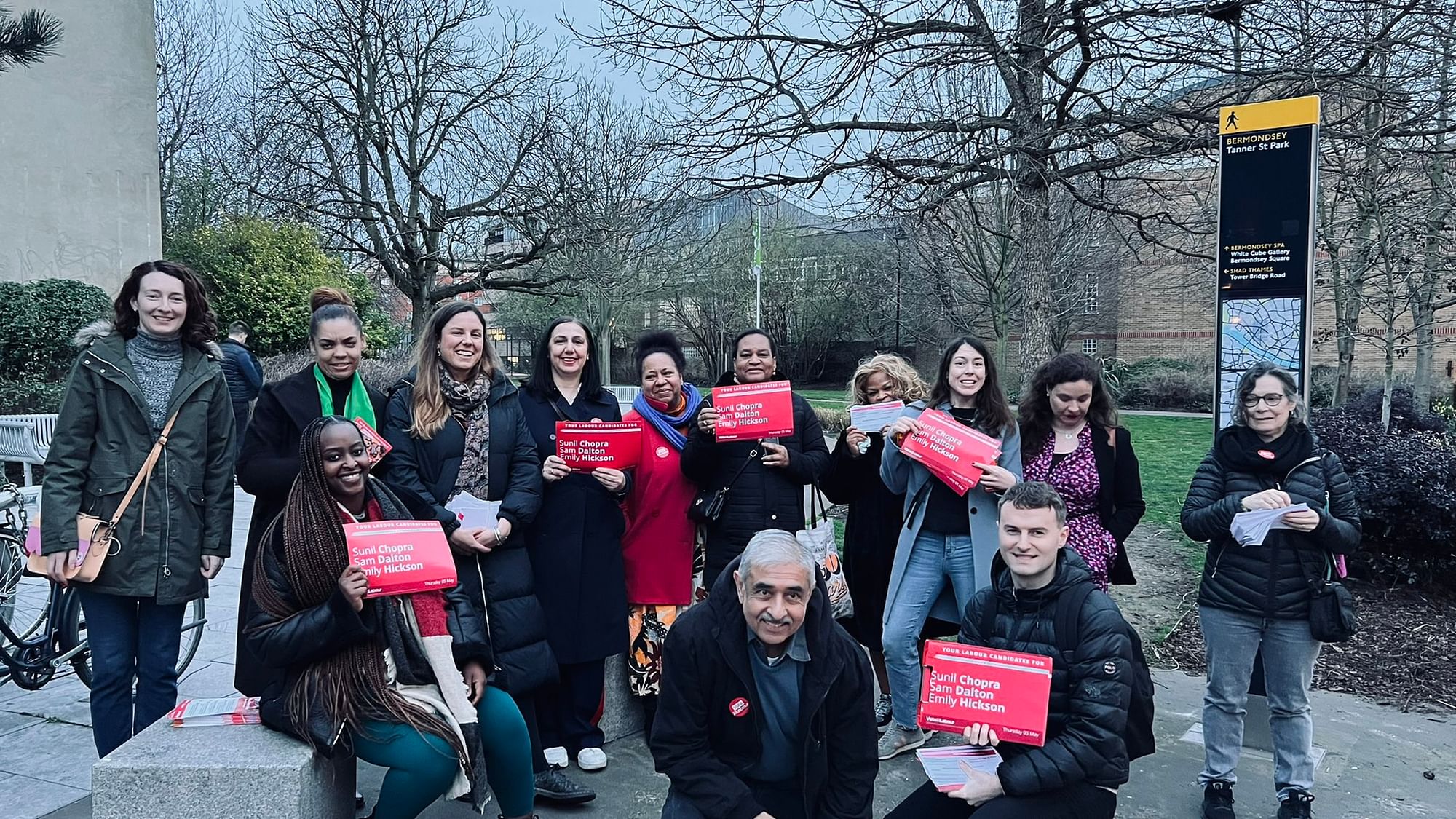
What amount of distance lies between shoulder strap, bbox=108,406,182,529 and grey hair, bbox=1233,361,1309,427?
4.39 m

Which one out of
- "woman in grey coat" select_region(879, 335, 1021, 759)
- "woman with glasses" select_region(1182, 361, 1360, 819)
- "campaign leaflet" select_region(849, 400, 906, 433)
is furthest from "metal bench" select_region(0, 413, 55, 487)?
"woman with glasses" select_region(1182, 361, 1360, 819)

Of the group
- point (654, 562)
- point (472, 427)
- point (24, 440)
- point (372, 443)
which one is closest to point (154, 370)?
point (372, 443)

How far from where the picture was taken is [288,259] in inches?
782

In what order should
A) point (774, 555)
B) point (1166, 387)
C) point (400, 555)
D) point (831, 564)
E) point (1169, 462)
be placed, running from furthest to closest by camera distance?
1. point (1166, 387)
2. point (1169, 462)
3. point (831, 564)
4. point (400, 555)
5. point (774, 555)

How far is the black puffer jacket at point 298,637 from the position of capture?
9.64 ft

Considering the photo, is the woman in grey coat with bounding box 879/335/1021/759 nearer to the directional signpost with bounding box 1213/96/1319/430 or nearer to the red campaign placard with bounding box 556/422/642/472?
the red campaign placard with bounding box 556/422/642/472

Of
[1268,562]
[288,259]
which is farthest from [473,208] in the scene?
[1268,562]

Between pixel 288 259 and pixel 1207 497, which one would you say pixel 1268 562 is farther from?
pixel 288 259

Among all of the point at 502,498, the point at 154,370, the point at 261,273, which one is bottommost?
the point at 502,498

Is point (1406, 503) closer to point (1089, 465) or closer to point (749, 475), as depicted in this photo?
point (1089, 465)

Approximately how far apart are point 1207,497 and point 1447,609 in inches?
171

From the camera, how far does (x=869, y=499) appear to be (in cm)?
470

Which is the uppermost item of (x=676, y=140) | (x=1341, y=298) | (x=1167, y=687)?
(x=676, y=140)

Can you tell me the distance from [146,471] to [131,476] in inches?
2.2
